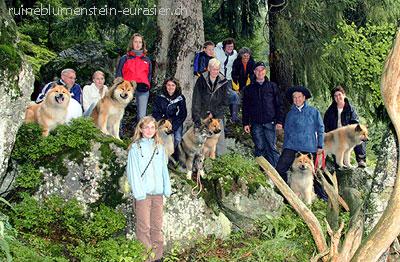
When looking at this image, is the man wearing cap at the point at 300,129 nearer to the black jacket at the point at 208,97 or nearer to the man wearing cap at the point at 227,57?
the black jacket at the point at 208,97

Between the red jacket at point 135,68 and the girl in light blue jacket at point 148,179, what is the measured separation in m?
2.39

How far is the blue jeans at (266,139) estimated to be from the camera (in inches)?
404

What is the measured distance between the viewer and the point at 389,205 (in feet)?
23.2

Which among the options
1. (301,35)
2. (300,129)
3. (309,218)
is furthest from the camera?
(301,35)

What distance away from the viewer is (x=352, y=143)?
455 inches

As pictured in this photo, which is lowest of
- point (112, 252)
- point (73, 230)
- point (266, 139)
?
point (112, 252)

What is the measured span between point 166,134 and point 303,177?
2607 millimetres

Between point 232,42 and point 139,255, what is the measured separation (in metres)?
5.25

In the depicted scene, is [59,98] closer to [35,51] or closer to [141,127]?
[141,127]

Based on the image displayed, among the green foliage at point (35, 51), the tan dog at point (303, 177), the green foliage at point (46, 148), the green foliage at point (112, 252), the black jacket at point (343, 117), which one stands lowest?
the green foliage at point (112, 252)

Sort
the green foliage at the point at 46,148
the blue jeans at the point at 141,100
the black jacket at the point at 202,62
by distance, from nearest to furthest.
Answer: the green foliage at the point at 46,148, the blue jeans at the point at 141,100, the black jacket at the point at 202,62

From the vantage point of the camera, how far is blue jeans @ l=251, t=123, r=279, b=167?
33.7ft

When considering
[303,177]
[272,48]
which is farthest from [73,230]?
[272,48]

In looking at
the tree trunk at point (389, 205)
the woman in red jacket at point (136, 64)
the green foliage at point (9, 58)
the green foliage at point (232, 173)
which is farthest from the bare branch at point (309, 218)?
the green foliage at point (9, 58)
